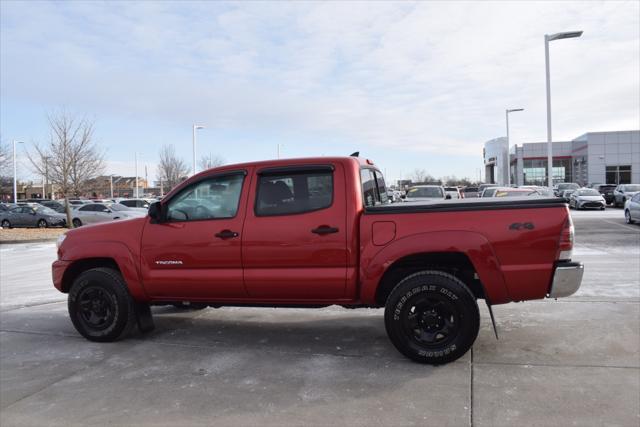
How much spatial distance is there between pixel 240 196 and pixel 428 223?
188 cm

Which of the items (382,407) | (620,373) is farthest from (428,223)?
(620,373)

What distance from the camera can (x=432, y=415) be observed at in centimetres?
369

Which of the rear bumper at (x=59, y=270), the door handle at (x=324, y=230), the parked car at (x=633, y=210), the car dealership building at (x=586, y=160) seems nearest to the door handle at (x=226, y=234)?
the door handle at (x=324, y=230)

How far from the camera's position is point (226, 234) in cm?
515

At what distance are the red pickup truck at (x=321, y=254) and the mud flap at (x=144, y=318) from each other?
0.06 ft

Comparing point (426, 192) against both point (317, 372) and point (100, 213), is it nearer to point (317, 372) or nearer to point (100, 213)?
point (100, 213)

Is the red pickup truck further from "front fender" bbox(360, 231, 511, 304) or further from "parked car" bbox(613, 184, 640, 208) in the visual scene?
"parked car" bbox(613, 184, 640, 208)

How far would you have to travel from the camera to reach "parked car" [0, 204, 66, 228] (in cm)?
2986

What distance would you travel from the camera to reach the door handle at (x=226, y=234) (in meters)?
5.13

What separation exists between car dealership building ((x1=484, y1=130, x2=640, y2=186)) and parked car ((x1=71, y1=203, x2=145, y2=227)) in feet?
125

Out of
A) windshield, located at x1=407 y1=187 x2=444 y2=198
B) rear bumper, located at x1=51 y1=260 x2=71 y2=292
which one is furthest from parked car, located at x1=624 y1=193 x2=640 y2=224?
rear bumper, located at x1=51 y1=260 x2=71 y2=292

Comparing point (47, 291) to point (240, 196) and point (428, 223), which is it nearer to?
point (240, 196)

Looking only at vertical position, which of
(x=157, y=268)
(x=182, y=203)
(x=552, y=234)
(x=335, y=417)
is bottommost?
(x=335, y=417)

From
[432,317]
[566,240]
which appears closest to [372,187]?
[432,317]
